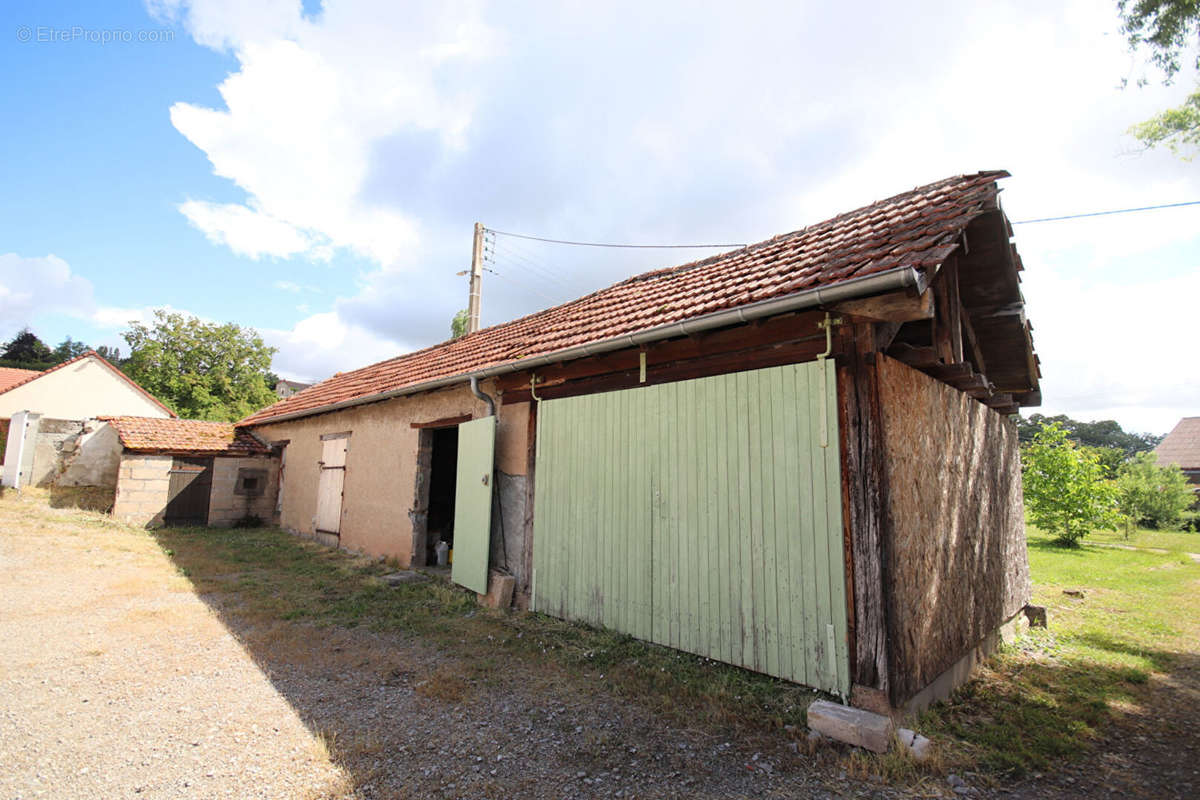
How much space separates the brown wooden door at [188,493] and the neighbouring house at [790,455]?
9.80 meters

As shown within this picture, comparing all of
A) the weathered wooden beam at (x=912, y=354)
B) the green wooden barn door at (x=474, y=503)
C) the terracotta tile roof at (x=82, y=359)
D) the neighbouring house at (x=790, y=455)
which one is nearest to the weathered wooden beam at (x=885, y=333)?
the neighbouring house at (x=790, y=455)

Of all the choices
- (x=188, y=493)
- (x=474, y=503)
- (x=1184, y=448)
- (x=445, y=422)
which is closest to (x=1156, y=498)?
(x=1184, y=448)

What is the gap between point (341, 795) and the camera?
2.56m

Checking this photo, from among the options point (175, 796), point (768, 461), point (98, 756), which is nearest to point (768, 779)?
point (768, 461)

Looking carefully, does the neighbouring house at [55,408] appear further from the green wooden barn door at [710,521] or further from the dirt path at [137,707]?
the green wooden barn door at [710,521]

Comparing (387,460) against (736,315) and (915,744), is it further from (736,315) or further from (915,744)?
(915,744)

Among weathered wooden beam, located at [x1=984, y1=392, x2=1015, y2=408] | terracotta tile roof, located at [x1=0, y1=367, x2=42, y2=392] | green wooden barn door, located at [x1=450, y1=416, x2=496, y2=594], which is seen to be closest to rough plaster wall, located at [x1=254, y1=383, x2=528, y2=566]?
green wooden barn door, located at [x1=450, y1=416, x2=496, y2=594]

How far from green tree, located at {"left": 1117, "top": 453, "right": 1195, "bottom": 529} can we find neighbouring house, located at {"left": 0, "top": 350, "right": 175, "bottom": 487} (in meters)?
33.1

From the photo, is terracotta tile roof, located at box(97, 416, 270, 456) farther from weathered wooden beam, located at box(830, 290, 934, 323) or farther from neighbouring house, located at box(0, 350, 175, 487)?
weathered wooden beam, located at box(830, 290, 934, 323)

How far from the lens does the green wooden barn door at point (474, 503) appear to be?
6160 mm

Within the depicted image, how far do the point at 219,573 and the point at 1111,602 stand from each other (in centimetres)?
1270

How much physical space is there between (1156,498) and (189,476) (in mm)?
30824

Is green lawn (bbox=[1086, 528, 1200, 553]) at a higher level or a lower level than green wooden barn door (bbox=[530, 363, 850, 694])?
lower

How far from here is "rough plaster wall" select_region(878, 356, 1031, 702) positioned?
3459mm
